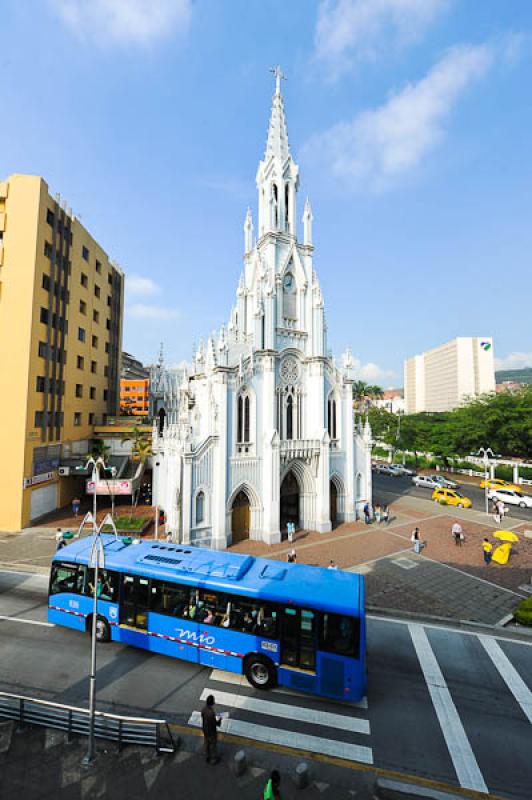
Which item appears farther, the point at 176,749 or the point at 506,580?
the point at 506,580

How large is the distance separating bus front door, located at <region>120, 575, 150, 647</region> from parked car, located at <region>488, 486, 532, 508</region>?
3690 cm

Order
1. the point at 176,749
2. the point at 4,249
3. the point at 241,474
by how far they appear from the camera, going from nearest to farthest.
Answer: the point at 176,749 < the point at 241,474 < the point at 4,249

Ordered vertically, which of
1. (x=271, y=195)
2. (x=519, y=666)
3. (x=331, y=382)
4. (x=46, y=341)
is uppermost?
(x=271, y=195)

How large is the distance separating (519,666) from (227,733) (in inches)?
388

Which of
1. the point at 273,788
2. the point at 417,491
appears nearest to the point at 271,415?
the point at 273,788

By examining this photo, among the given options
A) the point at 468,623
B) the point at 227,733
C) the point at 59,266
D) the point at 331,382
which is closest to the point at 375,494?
the point at 331,382

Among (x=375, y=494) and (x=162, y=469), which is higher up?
(x=162, y=469)

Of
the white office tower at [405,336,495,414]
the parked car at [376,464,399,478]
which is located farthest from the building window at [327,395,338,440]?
the white office tower at [405,336,495,414]

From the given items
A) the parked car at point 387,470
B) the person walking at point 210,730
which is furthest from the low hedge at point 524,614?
the parked car at point 387,470

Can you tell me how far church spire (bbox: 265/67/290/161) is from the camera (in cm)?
2997

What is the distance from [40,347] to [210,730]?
3013 cm

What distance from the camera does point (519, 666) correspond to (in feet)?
39.4

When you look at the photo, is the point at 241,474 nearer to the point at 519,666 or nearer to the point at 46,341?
the point at 519,666

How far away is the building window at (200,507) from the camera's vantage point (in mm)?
23344
